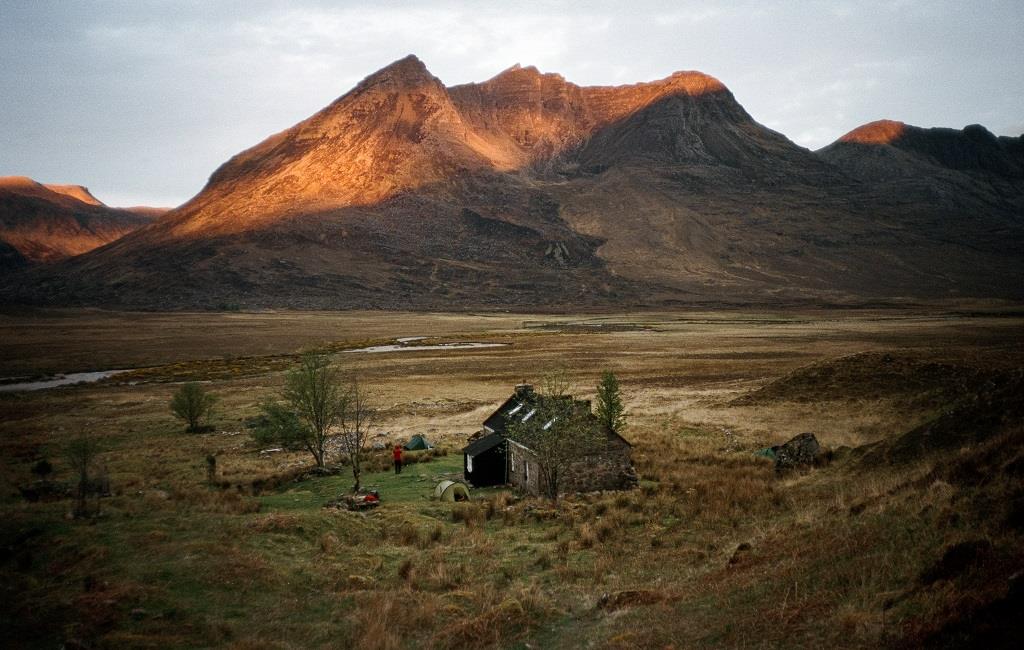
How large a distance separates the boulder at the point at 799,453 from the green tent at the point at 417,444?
20.1m

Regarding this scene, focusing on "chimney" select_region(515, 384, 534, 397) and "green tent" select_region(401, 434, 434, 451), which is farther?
"green tent" select_region(401, 434, 434, 451)

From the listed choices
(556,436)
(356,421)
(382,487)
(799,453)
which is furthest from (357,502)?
(799,453)

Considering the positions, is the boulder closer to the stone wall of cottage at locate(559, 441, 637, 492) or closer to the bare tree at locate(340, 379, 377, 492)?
the stone wall of cottage at locate(559, 441, 637, 492)

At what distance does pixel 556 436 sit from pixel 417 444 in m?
15.0

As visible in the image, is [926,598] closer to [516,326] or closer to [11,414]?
[11,414]

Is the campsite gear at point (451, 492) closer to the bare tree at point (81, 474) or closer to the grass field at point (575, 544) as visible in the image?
the grass field at point (575, 544)

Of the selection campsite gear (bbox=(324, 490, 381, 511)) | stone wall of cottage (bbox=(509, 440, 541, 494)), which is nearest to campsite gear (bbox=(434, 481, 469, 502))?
campsite gear (bbox=(324, 490, 381, 511))

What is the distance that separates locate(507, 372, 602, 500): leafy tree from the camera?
25.2 meters

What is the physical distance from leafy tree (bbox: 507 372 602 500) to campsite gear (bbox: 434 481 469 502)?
10.7 ft

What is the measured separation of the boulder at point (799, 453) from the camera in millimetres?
24766

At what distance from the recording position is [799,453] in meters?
25.3

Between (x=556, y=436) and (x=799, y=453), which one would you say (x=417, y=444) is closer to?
(x=556, y=436)

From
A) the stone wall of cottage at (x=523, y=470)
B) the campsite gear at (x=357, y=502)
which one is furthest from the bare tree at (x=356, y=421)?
the stone wall of cottage at (x=523, y=470)

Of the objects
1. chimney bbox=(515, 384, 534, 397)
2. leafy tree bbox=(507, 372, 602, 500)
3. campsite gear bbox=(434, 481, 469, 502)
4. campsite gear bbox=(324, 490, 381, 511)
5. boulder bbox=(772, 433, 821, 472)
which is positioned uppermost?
chimney bbox=(515, 384, 534, 397)
